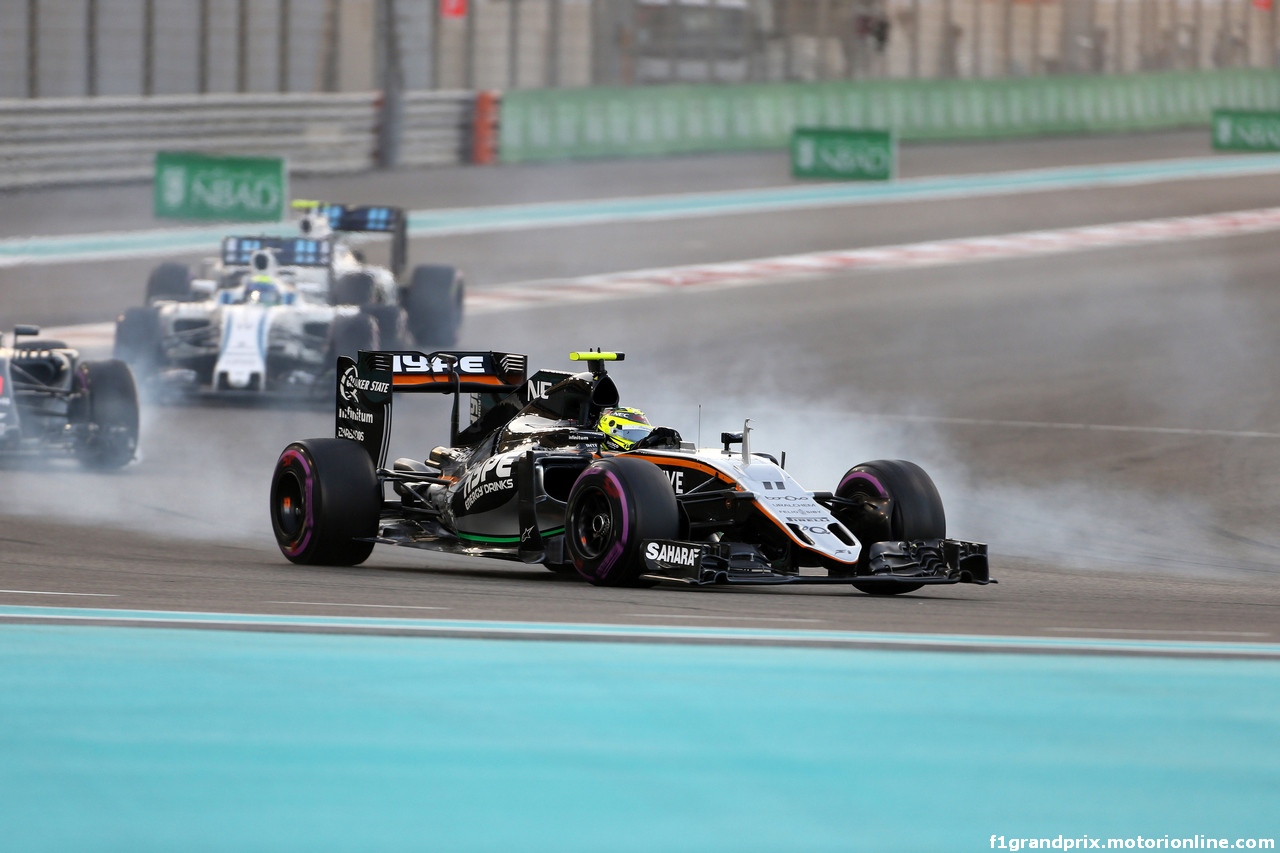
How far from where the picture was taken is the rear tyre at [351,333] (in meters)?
18.7

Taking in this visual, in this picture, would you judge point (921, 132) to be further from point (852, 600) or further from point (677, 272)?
point (852, 600)

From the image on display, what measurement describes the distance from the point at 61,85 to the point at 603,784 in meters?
30.7

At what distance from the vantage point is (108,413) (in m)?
15.4

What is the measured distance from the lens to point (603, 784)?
591cm

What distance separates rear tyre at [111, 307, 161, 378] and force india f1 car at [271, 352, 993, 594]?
6653 millimetres

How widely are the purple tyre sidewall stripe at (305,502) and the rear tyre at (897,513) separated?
114 inches

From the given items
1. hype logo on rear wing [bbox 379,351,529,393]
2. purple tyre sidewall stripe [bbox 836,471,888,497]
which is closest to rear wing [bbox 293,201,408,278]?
hype logo on rear wing [bbox 379,351,529,393]

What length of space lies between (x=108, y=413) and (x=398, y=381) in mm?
4038

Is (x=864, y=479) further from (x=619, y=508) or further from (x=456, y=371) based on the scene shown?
(x=456, y=371)

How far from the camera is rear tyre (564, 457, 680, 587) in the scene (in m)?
9.73

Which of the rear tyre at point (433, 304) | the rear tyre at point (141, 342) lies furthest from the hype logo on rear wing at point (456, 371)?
the rear tyre at point (433, 304)

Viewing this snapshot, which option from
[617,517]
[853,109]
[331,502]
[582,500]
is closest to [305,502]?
[331,502]

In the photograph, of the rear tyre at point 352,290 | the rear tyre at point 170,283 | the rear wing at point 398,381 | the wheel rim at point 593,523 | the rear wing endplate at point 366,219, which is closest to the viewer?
the wheel rim at point 593,523

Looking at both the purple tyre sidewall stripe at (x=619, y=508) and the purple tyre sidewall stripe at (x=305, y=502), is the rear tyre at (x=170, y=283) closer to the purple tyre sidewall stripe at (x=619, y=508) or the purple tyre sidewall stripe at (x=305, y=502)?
the purple tyre sidewall stripe at (x=305, y=502)
